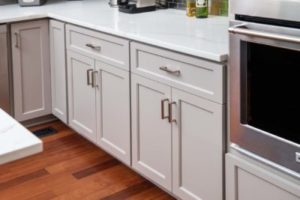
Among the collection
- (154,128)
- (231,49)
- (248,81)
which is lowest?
(154,128)

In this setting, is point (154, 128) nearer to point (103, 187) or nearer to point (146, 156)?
point (146, 156)

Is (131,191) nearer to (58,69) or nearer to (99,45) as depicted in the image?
(99,45)

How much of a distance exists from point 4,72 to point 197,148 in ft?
5.39

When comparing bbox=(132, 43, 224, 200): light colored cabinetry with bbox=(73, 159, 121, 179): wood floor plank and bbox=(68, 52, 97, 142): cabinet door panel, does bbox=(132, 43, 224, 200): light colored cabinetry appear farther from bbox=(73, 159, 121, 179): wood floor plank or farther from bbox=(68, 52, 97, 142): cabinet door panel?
bbox=(68, 52, 97, 142): cabinet door panel

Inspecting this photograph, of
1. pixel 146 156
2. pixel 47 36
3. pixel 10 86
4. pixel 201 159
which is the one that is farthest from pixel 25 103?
pixel 201 159

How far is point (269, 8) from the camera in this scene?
1748mm

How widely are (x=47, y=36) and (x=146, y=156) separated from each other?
1.30 m

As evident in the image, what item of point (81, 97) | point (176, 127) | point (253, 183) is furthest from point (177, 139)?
point (81, 97)

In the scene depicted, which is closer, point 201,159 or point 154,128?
point 201,159

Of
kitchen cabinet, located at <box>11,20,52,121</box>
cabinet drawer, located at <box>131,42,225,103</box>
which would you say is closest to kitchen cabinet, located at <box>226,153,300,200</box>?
cabinet drawer, located at <box>131,42,225,103</box>

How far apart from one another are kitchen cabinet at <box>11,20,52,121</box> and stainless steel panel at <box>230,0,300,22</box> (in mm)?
1835

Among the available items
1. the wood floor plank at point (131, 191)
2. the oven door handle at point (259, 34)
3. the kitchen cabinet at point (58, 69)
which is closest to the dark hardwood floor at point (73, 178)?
the wood floor plank at point (131, 191)

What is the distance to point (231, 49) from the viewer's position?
193 centimetres

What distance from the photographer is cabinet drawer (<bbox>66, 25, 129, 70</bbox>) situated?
2668mm
